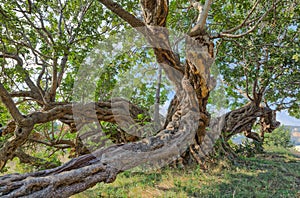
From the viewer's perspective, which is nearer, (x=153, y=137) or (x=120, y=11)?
(x=153, y=137)

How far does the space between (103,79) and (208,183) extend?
11.0 ft

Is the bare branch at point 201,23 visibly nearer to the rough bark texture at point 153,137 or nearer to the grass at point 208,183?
the rough bark texture at point 153,137

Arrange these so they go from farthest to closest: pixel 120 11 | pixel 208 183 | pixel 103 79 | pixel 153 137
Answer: pixel 103 79 → pixel 120 11 → pixel 208 183 → pixel 153 137

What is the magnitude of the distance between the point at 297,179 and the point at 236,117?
148 inches

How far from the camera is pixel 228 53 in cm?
672

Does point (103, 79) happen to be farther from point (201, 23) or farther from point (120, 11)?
point (201, 23)

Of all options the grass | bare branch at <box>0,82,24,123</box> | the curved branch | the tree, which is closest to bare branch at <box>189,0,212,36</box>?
the tree

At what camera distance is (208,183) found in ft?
11.8

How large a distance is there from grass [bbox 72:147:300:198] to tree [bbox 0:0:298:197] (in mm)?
490

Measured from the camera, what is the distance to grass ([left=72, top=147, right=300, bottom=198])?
3.11 metres

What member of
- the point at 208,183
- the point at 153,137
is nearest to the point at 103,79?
the point at 153,137

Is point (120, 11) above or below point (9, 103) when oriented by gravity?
above

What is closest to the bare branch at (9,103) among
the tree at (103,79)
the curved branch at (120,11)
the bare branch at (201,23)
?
the tree at (103,79)

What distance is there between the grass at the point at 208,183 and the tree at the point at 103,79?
1.61 feet
